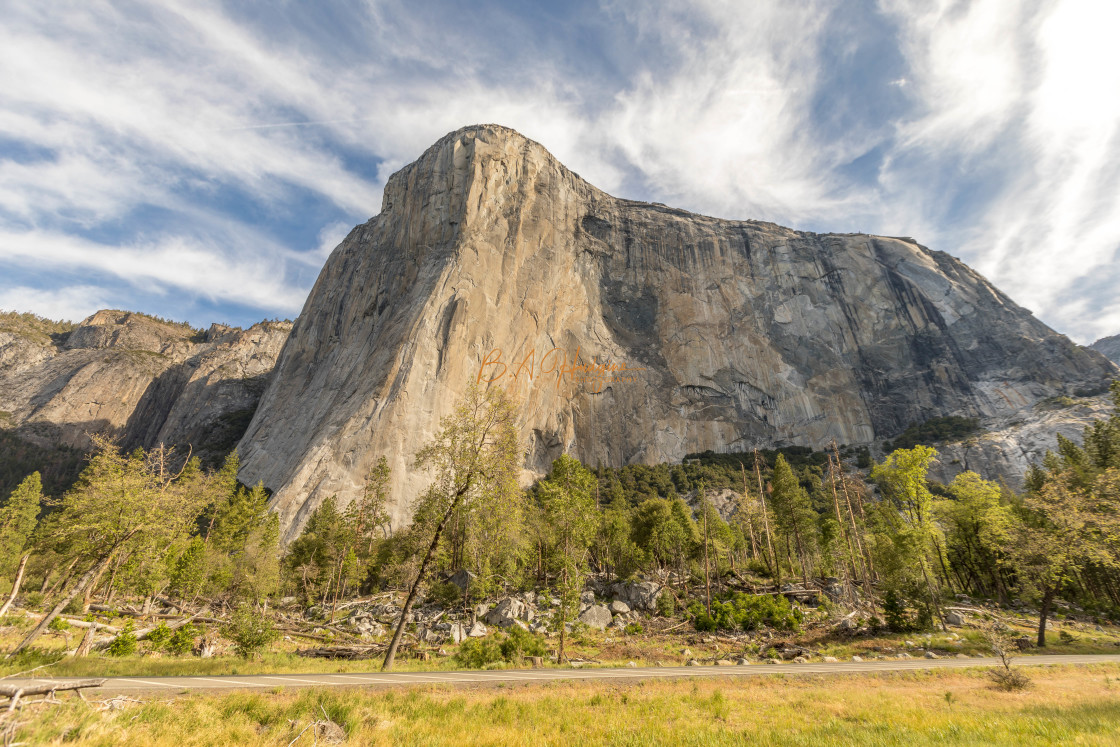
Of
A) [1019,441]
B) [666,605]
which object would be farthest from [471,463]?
[1019,441]

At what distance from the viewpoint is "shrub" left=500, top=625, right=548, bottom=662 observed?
1842 centimetres

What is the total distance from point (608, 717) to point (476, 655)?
10.2m

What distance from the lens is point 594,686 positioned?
12.3 meters

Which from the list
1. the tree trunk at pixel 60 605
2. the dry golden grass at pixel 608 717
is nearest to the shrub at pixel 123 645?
the tree trunk at pixel 60 605

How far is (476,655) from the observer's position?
17609 mm

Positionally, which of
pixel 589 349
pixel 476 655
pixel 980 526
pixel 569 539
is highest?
pixel 589 349

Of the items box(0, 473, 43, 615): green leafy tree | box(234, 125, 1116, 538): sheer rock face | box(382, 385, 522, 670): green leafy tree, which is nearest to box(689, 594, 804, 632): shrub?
box(382, 385, 522, 670): green leafy tree

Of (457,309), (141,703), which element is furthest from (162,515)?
(457,309)

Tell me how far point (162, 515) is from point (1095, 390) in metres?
124

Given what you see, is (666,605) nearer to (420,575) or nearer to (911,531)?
(911,531)

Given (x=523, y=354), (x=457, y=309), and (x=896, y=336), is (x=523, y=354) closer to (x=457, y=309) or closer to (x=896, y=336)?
(x=457, y=309)

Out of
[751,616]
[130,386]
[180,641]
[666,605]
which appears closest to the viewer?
[180,641]

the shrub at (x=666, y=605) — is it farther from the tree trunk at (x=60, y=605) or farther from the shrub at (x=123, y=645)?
the tree trunk at (x=60, y=605)

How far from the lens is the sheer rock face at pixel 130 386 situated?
98750mm
